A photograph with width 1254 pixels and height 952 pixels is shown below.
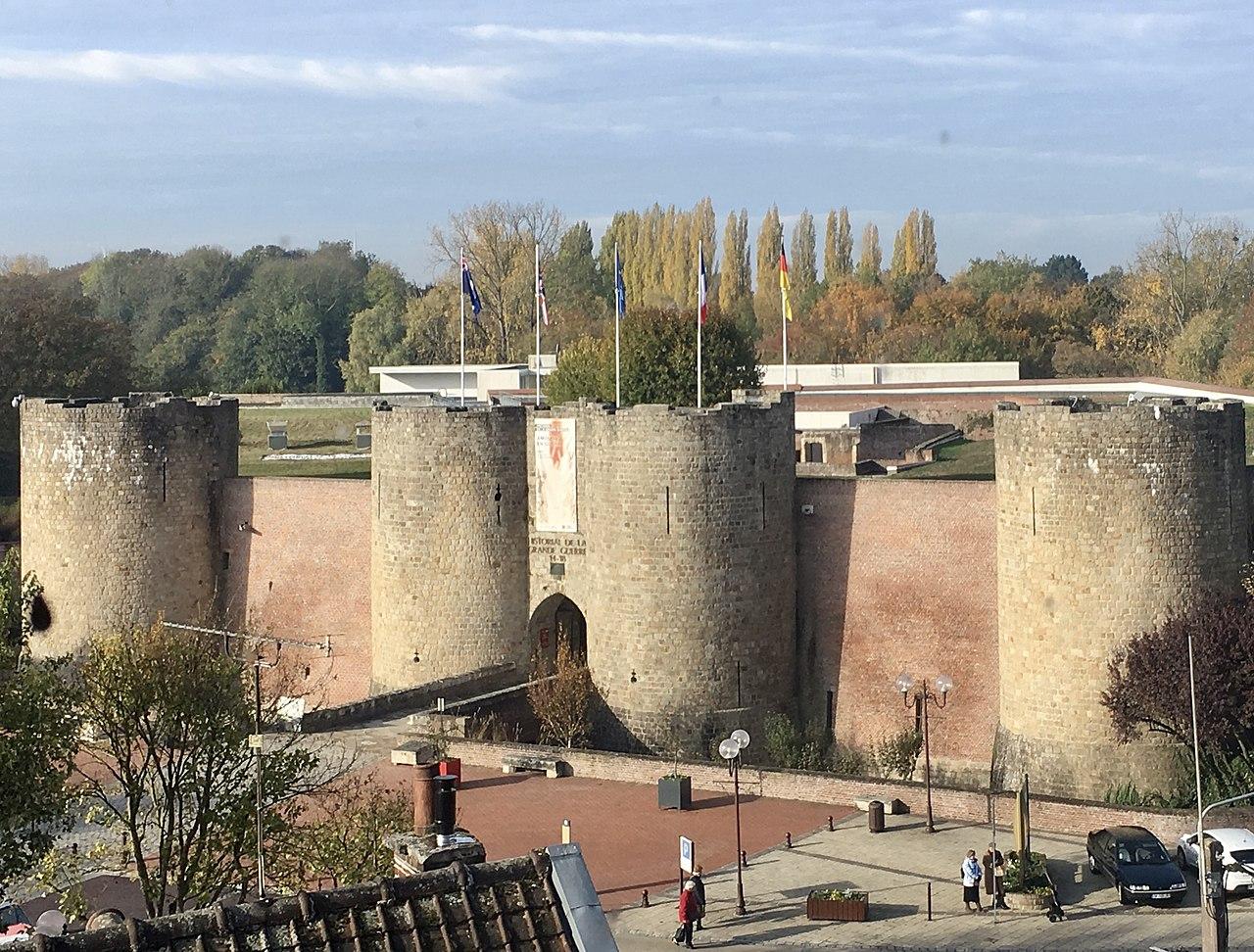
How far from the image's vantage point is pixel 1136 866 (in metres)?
24.4

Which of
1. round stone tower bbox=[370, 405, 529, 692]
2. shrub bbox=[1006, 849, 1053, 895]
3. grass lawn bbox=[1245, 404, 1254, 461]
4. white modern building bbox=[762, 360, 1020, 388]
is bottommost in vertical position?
shrub bbox=[1006, 849, 1053, 895]

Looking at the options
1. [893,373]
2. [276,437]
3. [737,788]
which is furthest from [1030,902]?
[893,373]

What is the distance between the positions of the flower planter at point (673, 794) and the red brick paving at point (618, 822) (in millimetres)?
159

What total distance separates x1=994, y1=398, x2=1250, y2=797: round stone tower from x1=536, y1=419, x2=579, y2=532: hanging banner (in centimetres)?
A: 825

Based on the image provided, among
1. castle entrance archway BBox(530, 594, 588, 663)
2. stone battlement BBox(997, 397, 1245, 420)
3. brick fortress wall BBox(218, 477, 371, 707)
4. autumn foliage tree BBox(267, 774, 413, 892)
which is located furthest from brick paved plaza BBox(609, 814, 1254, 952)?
brick fortress wall BBox(218, 477, 371, 707)

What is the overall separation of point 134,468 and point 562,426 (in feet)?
29.6

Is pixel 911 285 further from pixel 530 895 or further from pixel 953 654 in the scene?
pixel 530 895

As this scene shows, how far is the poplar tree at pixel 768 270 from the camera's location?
3831 inches

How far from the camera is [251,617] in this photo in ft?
130

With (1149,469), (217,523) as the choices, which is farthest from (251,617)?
(1149,469)

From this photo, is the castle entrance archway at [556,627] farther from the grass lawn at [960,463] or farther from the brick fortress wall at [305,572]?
the grass lawn at [960,463]

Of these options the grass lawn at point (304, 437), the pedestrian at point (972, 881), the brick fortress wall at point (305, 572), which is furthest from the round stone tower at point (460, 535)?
the grass lawn at point (304, 437)

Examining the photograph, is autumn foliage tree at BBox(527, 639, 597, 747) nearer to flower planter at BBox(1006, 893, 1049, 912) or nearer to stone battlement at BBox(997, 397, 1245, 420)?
stone battlement at BBox(997, 397, 1245, 420)

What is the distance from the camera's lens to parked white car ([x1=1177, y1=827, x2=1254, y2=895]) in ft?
79.5
